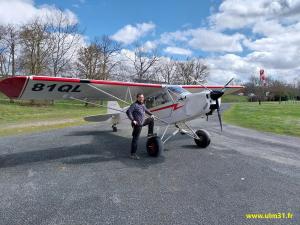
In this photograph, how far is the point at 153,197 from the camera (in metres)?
4.77

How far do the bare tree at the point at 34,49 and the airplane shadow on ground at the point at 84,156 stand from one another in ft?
100

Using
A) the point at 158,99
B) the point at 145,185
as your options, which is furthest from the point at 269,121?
the point at 145,185

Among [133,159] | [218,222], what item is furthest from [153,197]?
[133,159]

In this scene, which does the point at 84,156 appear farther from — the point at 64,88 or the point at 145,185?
the point at 145,185

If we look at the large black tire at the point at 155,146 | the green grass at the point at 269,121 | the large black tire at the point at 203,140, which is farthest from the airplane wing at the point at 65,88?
the green grass at the point at 269,121

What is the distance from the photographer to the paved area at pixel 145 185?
405 centimetres

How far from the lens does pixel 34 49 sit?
37.1 meters

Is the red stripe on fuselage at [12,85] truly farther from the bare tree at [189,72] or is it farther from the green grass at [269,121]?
the bare tree at [189,72]

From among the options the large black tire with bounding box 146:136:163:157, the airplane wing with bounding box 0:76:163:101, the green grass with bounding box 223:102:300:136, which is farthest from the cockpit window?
the green grass with bounding box 223:102:300:136

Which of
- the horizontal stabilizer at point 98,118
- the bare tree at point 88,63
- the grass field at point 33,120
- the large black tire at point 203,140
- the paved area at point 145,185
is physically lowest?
the grass field at point 33,120

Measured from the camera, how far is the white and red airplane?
23.7ft

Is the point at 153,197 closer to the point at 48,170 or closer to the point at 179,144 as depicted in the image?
the point at 48,170

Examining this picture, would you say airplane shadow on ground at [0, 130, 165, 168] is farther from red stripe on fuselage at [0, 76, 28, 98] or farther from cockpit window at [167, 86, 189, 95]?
cockpit window at [167, 86, 189, 95]

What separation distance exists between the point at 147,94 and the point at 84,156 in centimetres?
366
